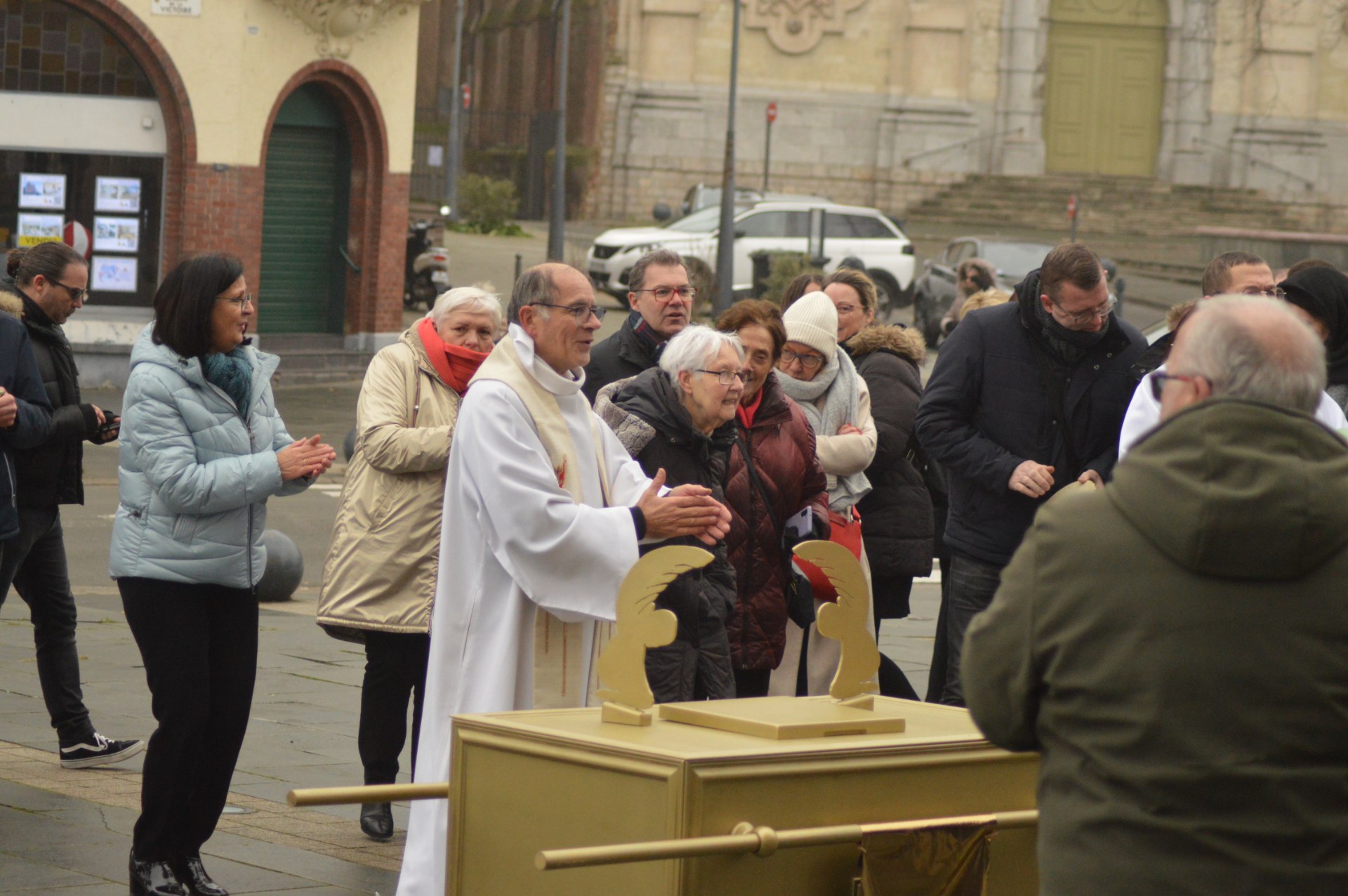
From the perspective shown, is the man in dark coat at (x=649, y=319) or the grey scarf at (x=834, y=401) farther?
the grey scarf at (x=834, y=401)

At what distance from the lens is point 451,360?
6551mm

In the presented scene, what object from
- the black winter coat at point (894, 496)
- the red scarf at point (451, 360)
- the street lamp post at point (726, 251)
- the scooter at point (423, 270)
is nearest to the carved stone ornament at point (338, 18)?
the scooter at point (423, 270)

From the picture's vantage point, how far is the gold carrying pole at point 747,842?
293 cm

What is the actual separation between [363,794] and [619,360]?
3.72 m

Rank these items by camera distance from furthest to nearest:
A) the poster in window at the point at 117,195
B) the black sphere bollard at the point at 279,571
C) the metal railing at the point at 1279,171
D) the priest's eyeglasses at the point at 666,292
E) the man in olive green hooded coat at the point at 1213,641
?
the metal railing at the point at 1279,171
the poster in window at the point at 117,195
the black sphere bollard at the point at 279,571
the priest's eyeglasses at the point at 666,292
the man in olive green hooded coat at the point at 1213,641

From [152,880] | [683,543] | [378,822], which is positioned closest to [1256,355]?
[683,543]

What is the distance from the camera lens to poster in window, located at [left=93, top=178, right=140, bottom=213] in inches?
845

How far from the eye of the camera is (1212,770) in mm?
2691

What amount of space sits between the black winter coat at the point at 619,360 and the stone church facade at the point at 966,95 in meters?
37.6

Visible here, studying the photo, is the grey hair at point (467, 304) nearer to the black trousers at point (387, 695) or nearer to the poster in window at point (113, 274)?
the black trousers at point (387, 695)

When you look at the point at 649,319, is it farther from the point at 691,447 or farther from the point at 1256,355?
the point at 1256,355

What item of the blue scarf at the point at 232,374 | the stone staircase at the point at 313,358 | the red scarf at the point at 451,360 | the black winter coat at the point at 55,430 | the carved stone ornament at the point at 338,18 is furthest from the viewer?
the stone staircase at the point at 313,358

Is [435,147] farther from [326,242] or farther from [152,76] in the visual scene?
[152,76]

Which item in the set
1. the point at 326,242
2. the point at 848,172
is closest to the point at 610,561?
→ the point at 326,242
